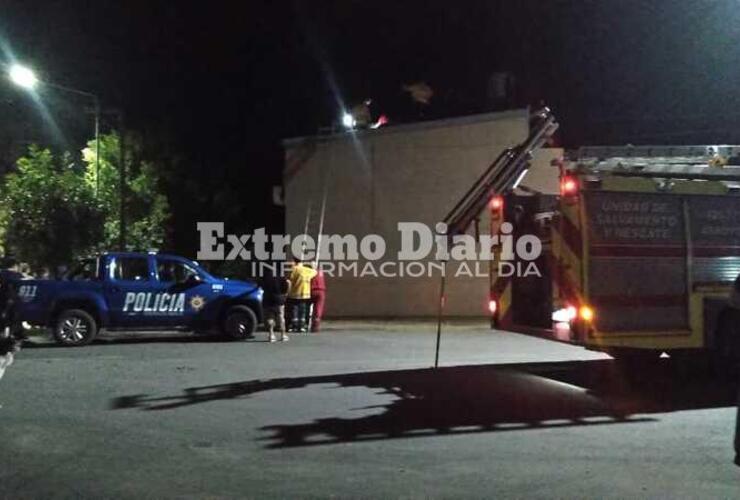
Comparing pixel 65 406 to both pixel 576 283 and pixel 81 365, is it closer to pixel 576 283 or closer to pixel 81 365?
pixel 81 365

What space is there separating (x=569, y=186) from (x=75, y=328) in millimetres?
10085

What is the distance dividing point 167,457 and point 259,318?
10.8m

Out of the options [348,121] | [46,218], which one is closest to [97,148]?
[46,218]

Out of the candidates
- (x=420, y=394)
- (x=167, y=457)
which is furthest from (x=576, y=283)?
(x=167, y=457)

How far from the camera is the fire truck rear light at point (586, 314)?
10766 mm

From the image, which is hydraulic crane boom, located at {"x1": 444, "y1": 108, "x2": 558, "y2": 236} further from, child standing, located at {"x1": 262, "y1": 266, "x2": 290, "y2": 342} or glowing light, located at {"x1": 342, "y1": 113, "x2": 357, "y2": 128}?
glowing light, located at {"x1": 342, "y1": 113, "x2": 357, "y2": 128}

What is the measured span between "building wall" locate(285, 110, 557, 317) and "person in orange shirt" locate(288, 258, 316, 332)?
15.9ft

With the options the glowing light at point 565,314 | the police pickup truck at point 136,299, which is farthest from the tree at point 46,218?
the glowing light at point 565,314

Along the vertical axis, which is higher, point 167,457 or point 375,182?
point 375,182

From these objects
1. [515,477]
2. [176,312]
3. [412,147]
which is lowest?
[515,477]

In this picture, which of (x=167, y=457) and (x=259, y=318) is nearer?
(x=167, y=457)

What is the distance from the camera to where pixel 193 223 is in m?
26.9

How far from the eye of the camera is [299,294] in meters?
19.2

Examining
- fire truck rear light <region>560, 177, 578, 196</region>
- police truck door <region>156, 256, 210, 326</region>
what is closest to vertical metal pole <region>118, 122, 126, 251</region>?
police truck door <region>156, 256, 210, 326</region>
